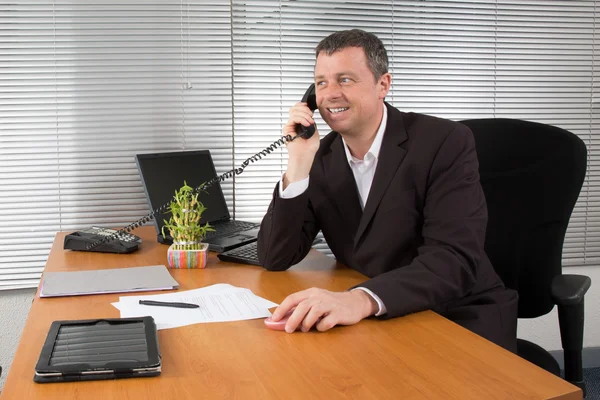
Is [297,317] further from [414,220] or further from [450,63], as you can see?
[450,63]

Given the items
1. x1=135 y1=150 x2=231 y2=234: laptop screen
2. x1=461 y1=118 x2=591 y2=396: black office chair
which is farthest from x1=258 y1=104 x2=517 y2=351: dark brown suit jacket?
x1=135 y1=150 x2=231 y2=234: laptop screen

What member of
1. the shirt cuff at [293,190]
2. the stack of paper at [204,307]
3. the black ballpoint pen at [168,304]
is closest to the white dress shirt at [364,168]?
the shirt cuff at [293,190]

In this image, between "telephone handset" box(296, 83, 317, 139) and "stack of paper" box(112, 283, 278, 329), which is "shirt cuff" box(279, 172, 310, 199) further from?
"stack of paper" box(112, 283, 278, 329)

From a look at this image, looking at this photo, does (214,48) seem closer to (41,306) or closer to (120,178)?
(120,178)

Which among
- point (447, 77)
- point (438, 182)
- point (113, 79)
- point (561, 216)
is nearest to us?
point (438, 182)

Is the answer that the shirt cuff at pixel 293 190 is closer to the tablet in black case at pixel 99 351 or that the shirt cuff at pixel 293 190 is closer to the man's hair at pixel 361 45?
the man's hair at pixel 361 45

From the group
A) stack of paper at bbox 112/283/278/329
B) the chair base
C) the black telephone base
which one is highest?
the black telephone base

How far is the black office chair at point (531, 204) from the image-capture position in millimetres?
2008

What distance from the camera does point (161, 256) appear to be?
2188mm

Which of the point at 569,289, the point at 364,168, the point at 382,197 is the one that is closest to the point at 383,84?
the point at 364,168

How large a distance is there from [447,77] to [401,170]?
1337 mm

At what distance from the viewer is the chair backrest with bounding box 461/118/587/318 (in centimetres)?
202

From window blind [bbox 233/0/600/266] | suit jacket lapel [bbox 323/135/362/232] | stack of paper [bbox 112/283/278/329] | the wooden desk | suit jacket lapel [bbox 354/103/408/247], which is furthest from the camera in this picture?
window blind [bbox 233/0/600/266]

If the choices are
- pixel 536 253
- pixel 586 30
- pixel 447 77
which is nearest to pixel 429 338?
pixel 536 253
